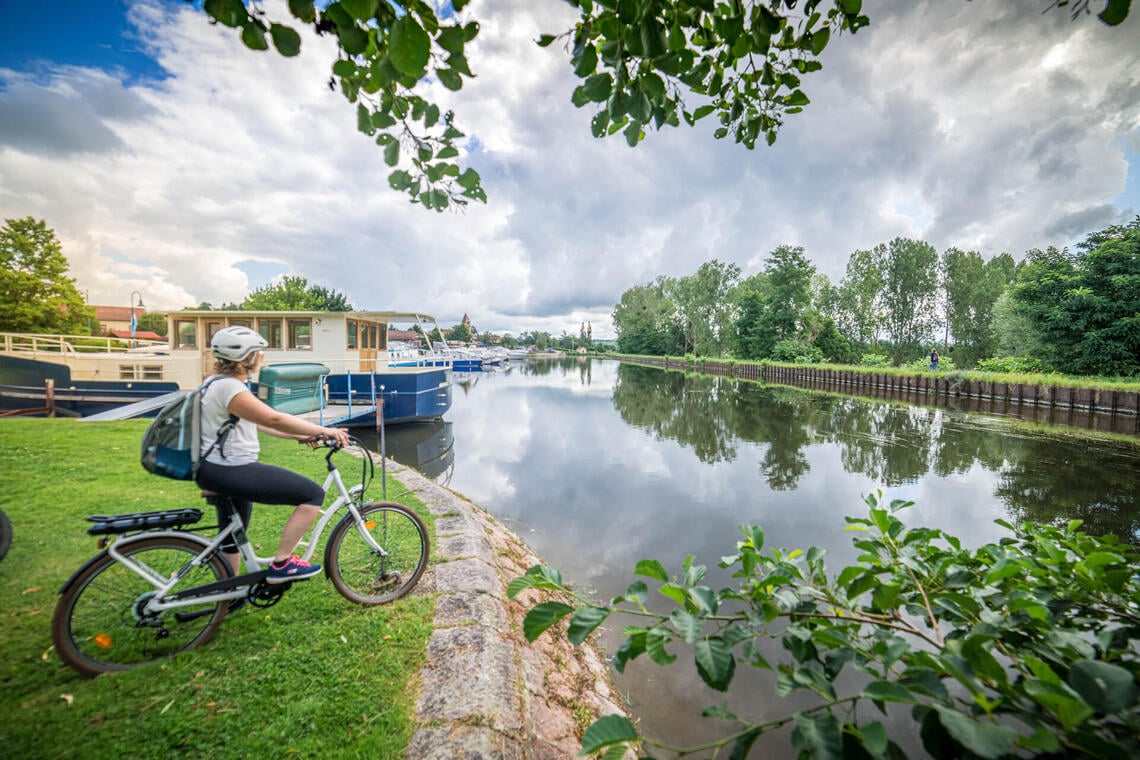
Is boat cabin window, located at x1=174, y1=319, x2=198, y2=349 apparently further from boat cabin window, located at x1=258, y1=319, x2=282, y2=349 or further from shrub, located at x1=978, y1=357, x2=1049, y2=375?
shrub, located at x1=978, y1=357, x2=1049, y2=375

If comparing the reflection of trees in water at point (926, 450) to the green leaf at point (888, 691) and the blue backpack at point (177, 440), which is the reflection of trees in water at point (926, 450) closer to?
the green leaf at point (888, 691)

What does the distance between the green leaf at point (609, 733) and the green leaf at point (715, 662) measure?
0.73ft

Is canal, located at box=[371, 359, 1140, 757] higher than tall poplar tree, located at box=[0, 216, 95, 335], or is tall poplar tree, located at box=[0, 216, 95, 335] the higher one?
tall poplar tree, located at box=[0, 216, 95, 335]

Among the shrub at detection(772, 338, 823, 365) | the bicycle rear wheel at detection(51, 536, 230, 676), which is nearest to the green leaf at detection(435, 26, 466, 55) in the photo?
the bicycle rear wheel at detection(51, 536, 230, 676)

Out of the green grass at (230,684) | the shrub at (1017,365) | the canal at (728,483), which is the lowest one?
the canal at (728,483)

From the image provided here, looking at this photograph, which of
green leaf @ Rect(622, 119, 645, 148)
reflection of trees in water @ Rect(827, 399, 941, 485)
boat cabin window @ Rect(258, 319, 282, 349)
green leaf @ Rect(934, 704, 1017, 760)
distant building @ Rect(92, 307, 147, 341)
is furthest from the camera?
distant building @ Rect(92, 307, 147, 341)

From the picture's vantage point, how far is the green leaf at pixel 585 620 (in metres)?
0.95

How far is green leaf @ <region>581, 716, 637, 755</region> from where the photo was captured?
29.5 inches

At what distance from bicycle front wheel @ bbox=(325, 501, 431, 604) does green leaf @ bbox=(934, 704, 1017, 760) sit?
3343mm

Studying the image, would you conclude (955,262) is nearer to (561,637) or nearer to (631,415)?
(631,415)

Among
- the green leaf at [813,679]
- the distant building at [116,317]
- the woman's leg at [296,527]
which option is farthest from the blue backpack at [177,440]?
Result: the distant building at [116,317]

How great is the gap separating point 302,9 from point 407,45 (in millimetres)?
489

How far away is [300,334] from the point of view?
45.2 ft

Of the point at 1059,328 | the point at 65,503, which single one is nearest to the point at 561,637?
the point at 65,503
